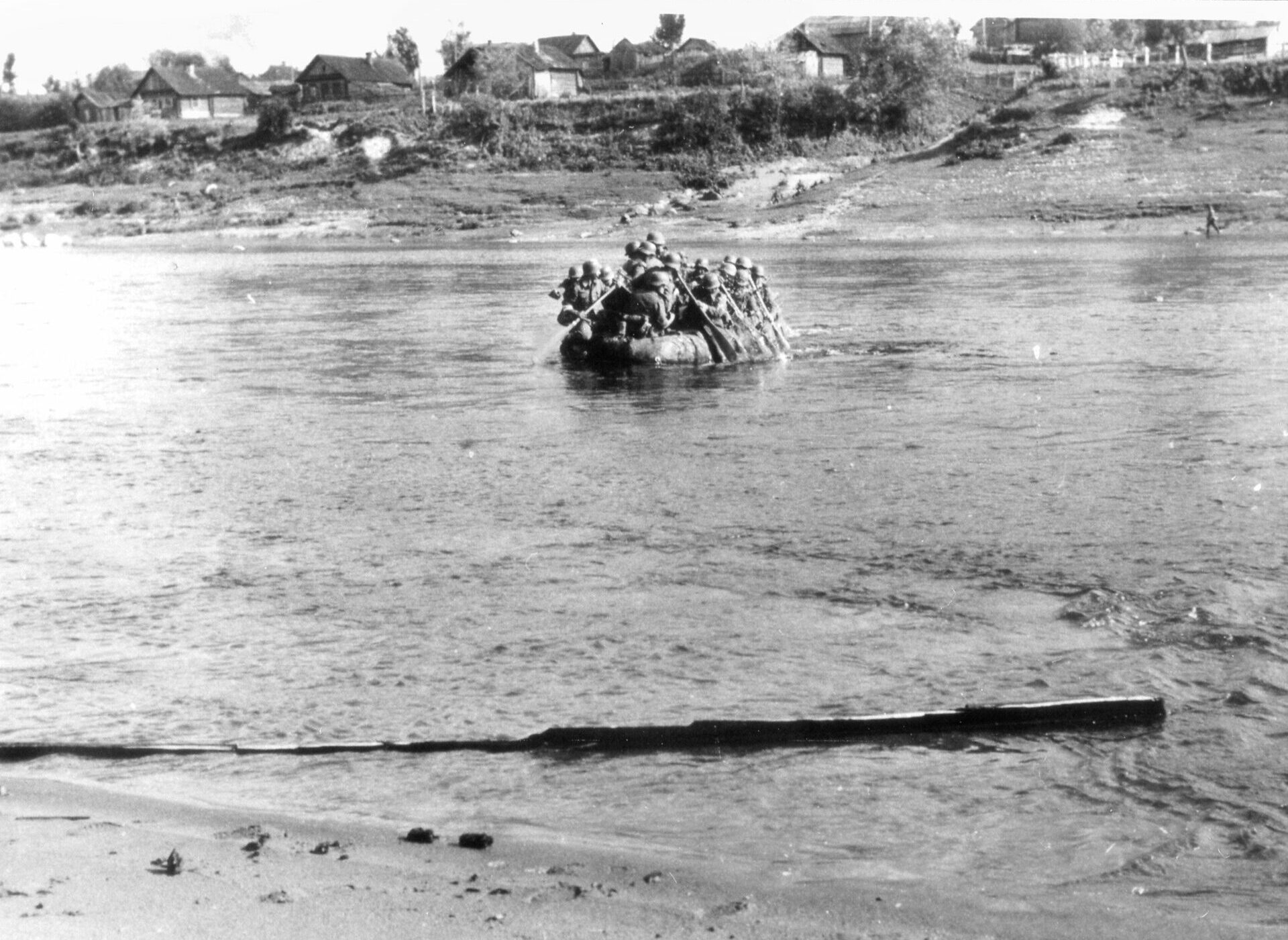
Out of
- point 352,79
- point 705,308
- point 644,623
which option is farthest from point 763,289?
point 352,79

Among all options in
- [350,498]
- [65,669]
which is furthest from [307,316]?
[65,669]

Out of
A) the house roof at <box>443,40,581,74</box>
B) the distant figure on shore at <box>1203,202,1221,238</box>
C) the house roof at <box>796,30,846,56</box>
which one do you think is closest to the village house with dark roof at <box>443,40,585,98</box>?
the house roof at <box>443,40,581,74</box>

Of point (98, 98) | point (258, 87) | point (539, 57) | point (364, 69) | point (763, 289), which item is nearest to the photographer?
point (763, 289)

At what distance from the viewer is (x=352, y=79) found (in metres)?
51.6

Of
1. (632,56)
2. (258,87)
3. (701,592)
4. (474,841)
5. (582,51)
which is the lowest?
(701,592)

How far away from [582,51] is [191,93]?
14710mm

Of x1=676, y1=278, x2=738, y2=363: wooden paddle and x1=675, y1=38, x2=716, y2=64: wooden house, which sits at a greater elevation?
x1=675, y1=38, x2=716, y2=64: wooden house

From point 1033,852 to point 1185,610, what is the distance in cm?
403

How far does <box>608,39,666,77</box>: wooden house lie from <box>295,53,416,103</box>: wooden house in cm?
1133

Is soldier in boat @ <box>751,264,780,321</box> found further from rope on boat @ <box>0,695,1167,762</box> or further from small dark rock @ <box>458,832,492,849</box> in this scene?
small dark rock @ <box>458,832,492,849</box>

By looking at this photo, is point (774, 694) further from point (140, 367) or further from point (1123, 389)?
point (140, 367)

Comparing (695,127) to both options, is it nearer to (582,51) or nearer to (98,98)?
(582,51)

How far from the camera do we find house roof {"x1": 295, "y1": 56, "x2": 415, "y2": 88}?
5153 cm

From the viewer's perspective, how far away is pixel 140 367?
27.1 m
